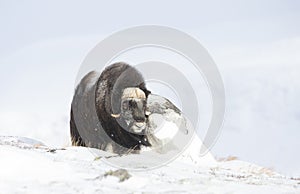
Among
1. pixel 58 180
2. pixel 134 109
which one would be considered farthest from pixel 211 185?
pixel 134 109

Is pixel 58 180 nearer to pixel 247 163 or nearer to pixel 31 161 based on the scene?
pixel 31 161

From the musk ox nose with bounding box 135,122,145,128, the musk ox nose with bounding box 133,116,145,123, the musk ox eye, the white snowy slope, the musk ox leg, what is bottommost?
the white snowy slope

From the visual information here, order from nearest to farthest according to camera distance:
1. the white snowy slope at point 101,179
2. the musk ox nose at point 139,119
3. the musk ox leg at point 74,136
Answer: the white snowy slope at point 101,179, the musk ox nose at point 139,119, the musk ox leg at point 74,136

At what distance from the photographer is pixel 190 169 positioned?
12.1 meters

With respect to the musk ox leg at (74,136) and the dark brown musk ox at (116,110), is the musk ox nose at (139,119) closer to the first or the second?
the dark brown musk ox at (116,110)

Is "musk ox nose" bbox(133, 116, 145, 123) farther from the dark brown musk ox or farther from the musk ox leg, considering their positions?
the musk ox leg

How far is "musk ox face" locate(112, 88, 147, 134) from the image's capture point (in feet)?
46.5

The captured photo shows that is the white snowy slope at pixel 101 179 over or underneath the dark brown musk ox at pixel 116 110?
underneath

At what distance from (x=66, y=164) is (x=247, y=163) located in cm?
719

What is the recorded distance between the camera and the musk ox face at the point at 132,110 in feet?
46.5

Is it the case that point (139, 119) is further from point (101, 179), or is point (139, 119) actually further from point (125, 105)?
point (101, 179)

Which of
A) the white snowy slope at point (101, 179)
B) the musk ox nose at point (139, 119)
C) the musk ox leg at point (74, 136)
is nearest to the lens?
the white snowy slope at point (101, 179)

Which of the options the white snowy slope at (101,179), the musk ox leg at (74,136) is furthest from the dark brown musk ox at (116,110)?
the white snowy slope at (101,179)

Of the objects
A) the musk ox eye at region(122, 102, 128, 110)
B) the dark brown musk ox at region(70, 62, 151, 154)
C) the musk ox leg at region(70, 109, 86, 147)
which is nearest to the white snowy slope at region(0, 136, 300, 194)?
the dark brown musk ox at region(70, 62, 151, 154)
